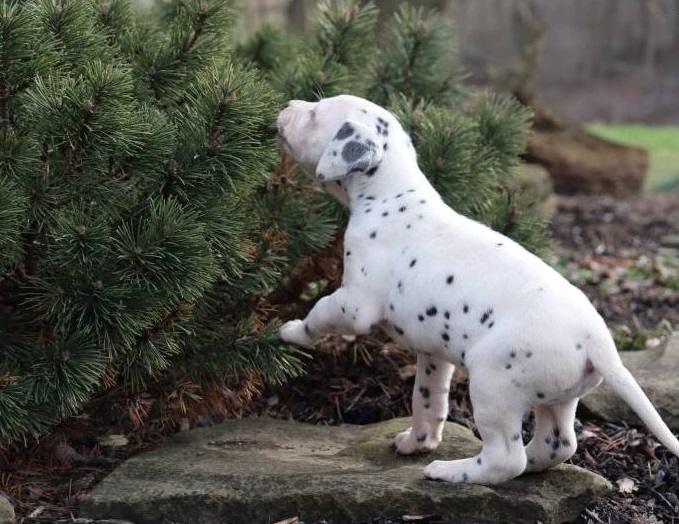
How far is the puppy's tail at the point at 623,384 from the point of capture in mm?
3143

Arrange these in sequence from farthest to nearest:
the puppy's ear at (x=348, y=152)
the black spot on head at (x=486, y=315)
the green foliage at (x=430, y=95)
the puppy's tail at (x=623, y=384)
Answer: the green foliage at (x=430, y=95), the puppy's ear at (x=348, y=152), the black spot on head at (x=486, y=315), the puppy's tail at (x=623, y=384)

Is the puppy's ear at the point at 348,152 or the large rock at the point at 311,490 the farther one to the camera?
the puppy's ear at the point at 348,152

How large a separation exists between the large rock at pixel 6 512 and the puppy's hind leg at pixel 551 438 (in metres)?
1.74

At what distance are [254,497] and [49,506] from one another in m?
0.77

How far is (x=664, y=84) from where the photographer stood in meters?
27.1

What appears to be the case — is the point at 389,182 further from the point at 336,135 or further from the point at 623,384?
the point at 623,384

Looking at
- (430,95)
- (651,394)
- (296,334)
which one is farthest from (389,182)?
(651,394)

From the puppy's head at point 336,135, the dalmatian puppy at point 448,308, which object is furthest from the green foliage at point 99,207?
the dalmatian puppy at point 448,308

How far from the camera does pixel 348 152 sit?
11.9 feet

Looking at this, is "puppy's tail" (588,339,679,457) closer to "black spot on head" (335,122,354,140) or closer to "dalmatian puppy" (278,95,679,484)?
"dalmatian puppy" (278,95,679,484)

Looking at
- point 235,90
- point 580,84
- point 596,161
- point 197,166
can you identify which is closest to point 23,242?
point 197,166

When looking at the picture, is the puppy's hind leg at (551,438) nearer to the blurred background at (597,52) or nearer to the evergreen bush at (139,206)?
the evergreen bush at (139,206)

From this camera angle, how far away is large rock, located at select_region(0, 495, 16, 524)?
3.33m

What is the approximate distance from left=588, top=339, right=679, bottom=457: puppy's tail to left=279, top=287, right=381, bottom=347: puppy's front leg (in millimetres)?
784
